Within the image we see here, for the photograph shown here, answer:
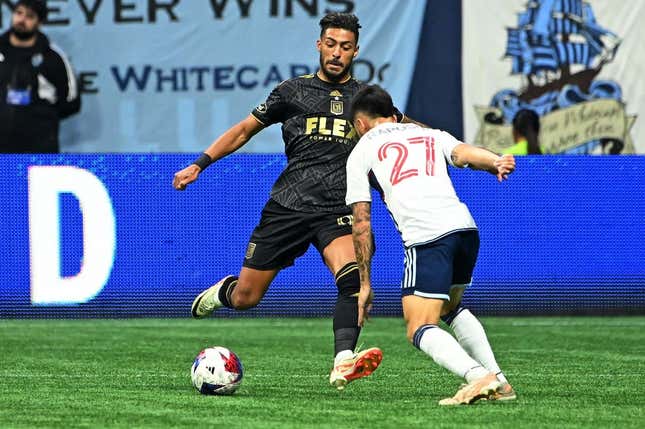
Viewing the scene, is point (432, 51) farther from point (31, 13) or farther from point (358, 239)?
point (358, 239)

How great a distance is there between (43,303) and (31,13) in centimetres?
366

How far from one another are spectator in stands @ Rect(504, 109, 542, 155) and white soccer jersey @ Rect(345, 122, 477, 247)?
25.8 feet

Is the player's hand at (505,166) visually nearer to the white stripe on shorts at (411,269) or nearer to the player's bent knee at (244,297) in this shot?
the white stripe on shorts at (411,269)

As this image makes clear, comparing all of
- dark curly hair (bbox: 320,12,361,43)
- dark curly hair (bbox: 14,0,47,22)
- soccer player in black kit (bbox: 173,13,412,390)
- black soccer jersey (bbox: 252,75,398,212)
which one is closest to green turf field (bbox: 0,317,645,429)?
soccer player in black kit (bbox: 173,13,412,390)

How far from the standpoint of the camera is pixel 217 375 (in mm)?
8453

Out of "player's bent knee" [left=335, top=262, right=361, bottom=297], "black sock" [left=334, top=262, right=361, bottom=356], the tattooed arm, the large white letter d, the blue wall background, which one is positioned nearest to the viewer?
the tattooed arm

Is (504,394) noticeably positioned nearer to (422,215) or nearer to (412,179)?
(422,215)

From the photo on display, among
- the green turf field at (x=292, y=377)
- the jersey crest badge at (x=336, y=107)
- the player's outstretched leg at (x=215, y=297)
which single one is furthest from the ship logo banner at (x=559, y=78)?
the jersey crest badge at (x=336, y=107)

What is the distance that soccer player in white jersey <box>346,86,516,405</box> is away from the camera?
311 inches

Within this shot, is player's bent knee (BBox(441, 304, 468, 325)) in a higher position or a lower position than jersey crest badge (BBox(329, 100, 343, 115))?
lower

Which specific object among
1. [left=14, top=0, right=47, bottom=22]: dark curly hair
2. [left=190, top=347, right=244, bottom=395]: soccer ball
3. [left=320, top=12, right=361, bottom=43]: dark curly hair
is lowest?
[left=190, top=347, right=244, bottom=395]: soccer ball

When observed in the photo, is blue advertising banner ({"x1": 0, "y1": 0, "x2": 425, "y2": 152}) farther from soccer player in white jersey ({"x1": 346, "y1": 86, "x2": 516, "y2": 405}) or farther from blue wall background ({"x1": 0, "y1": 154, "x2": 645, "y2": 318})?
soccer player in white jersey ({"x1": 346, "y1": 86, "x2": 516, "y2": 405})

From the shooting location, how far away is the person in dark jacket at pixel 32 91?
53.4ft

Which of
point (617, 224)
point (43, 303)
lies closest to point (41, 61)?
point (43, 303)
